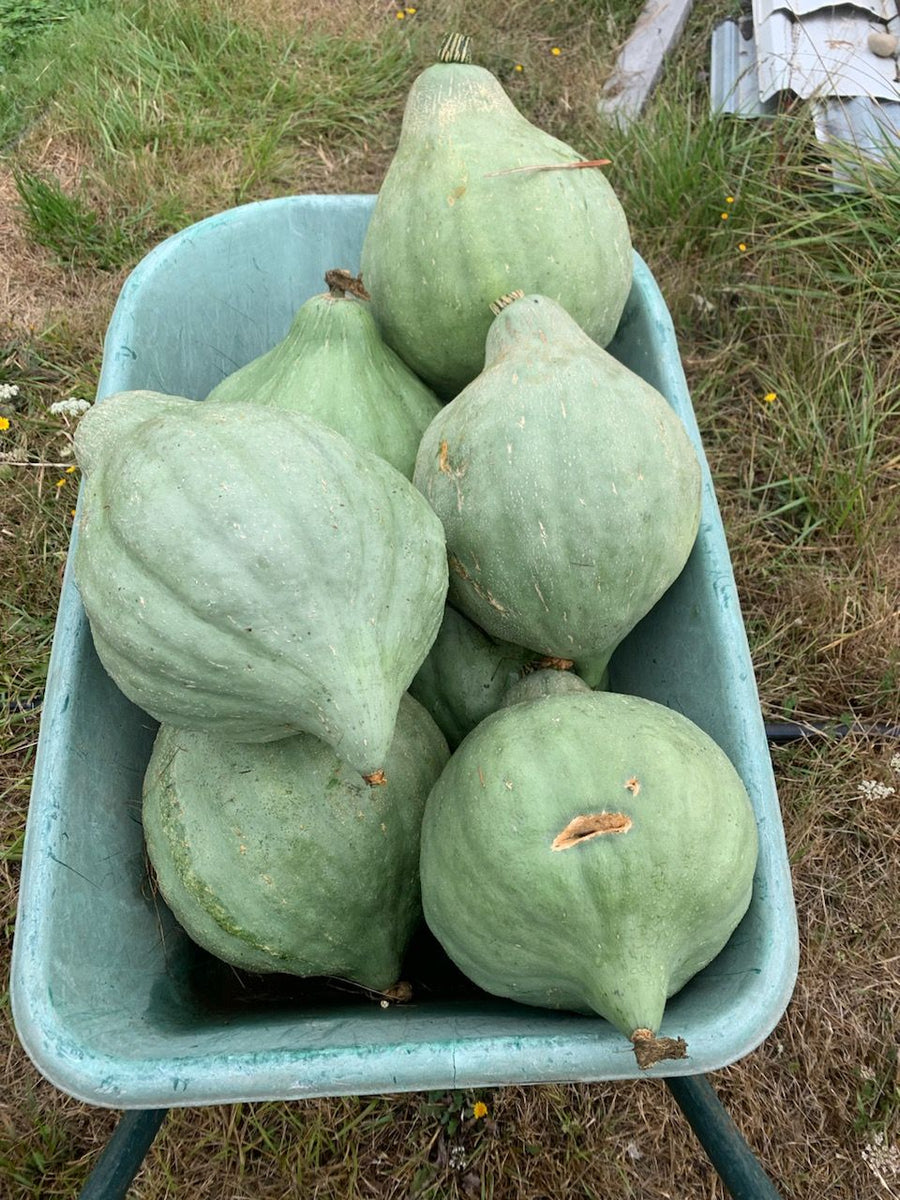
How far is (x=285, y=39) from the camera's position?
3.61 m

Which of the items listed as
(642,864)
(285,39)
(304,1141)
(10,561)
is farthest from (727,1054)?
(285,39)

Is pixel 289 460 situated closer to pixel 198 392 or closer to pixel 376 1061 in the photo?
pixel 376 1061

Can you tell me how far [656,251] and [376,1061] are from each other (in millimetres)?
2555

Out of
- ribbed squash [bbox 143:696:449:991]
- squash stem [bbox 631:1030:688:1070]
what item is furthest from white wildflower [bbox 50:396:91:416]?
squash stem [bbox 631:1030:688:1070]

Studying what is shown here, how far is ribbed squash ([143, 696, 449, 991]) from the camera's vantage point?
1342 millimetres

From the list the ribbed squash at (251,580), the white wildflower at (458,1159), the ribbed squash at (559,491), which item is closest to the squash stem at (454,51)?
the ribbed squash at (559,491)

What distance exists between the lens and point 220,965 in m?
1.63

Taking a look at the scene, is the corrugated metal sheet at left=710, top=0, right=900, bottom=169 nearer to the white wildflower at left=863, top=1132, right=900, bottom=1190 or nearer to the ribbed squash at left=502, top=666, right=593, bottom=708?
the ribbed squash at left=502, top=666, right=593, bottom=708

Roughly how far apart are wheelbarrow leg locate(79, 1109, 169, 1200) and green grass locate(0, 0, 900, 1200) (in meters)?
0.60

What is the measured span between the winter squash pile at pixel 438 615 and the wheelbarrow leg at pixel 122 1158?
0.82ft

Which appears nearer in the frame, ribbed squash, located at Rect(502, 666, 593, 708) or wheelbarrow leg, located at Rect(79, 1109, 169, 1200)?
wheelbarrow leg, located at Rect(79, 1109, 169, 1200)

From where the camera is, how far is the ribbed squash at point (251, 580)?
3.62 ft

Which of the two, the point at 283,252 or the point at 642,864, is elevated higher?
the point at 283,252

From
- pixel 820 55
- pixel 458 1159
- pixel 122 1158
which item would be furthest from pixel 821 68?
pixel 122 1158
